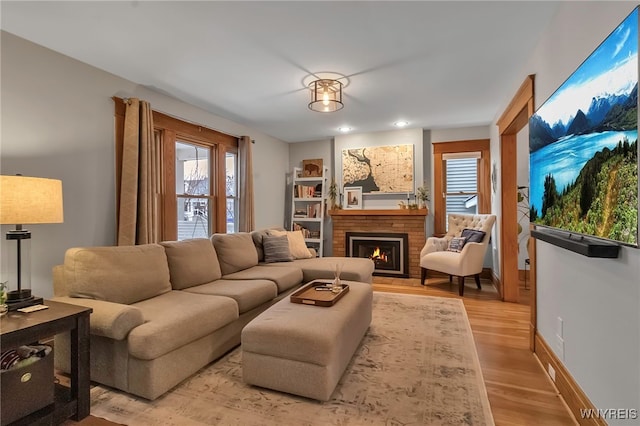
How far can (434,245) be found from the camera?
4.84 meters

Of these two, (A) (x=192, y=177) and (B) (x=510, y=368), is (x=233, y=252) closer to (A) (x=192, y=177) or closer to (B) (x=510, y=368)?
(A) (x=192, y=177)

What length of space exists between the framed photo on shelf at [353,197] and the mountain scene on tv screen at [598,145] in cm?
379

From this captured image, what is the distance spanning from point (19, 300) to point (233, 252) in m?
1.86

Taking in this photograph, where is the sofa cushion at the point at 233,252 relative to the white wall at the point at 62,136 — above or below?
below

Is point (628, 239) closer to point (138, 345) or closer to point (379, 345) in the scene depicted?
point (379, 345)

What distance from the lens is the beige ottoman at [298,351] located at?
186cm

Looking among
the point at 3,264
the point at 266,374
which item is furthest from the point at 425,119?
the point at 3,264

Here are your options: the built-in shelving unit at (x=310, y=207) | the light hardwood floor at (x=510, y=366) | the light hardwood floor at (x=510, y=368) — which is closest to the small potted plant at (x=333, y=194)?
the built-in shelving unit at (x=310, y=207)

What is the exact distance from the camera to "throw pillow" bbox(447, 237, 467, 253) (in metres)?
4.60

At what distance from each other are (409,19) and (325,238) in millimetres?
4373

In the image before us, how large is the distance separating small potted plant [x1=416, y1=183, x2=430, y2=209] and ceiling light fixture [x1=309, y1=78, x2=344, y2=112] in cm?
261

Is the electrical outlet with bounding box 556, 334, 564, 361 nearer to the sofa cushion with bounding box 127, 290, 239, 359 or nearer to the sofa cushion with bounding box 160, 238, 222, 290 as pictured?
the sofa cushion with bounding box 127, 290, 239, 359

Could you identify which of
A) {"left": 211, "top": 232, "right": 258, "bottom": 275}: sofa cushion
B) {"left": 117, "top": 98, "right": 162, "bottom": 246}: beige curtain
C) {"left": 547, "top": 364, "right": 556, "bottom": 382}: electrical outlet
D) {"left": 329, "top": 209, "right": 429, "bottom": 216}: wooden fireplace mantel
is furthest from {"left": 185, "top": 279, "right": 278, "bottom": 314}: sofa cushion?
{"left": 329, "top": 209, "right": 429, "bottom": 216}: wooden fireplace mantel

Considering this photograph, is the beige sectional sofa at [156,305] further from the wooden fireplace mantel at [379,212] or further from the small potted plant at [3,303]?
the wooden fireplace mantel at [379,212]
